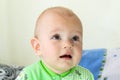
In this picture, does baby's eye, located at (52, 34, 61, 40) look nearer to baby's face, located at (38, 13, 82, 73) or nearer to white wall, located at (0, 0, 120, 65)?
baby's face, located at (38, 13, 82, 73)

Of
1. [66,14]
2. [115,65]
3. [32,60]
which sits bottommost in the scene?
Result: [32,60]

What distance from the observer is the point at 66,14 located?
0.95 meters

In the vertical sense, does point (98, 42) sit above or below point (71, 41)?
below

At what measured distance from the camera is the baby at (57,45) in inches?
35.3

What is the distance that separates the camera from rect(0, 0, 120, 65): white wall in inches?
64.5

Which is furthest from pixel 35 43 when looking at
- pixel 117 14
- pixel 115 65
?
pixel 117 14

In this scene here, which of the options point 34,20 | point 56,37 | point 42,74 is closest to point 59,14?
point 56,37

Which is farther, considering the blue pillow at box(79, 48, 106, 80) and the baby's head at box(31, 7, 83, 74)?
the blue pillow at box(79, 48, 106, 80)

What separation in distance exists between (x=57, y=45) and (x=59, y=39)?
0.08ft

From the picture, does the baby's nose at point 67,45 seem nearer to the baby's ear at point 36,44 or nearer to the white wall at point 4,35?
the baby's ear at point 36,44

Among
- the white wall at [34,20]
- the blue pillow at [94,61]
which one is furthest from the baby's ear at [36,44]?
the white wall at [34,20]

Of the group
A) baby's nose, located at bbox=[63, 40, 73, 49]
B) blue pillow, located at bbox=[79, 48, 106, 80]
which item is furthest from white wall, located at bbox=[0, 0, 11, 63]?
baby's nose, located at bbox=[63, 40, 73, 49]

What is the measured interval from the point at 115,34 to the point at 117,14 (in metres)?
0.12

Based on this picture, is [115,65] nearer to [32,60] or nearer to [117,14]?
[117,14]
